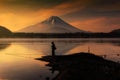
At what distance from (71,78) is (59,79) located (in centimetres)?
213

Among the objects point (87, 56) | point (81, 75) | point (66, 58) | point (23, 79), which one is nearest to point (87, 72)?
point (81, 75)

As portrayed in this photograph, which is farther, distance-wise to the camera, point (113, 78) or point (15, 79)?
point (15, 79)

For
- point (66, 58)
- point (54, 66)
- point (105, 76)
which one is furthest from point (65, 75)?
point (66, 58)

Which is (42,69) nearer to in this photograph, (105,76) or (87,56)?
(87,56)

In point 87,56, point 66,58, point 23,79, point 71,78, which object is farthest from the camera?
point 66,58

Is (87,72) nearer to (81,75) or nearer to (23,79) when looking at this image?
(81,75)

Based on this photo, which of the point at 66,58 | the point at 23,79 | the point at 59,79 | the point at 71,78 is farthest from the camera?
the point at 66,58

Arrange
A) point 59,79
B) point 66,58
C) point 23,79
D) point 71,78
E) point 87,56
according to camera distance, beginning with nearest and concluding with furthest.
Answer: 1. point 71,78
2. point 59,79
3. point 23,79
4. point 87,56
5. point 66,58

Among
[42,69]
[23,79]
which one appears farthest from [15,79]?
[42,69]

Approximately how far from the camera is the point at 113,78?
93.7ft

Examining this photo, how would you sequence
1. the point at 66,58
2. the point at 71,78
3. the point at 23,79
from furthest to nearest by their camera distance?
the point at 66,58
the point at 23,79
the point at 71,78

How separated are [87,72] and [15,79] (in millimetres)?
13955

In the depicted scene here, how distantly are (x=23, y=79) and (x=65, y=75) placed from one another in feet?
41.0

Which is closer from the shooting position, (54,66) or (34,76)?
(34,76)
